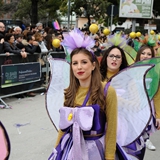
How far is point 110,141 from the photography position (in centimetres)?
219

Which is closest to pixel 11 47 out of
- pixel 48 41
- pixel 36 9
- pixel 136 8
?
pixel 48 41

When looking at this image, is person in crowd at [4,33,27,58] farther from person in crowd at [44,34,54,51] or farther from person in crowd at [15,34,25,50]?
person in crowd at [44,34,54,51]

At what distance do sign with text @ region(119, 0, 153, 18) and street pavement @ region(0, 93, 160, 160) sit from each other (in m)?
12.3

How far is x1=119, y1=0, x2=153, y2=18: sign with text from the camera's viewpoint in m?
17.8

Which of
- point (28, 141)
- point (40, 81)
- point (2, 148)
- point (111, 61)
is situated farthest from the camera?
point (40, 81)

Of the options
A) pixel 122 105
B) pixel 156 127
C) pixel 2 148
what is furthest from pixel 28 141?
pixel 2 148

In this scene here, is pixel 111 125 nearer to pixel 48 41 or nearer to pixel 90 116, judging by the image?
pixel 90 116

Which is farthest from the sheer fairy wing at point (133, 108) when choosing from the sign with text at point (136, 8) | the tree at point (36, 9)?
the tree at point (36, 9)

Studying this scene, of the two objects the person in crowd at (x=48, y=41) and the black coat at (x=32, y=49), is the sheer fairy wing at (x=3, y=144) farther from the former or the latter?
the person in crowd at (x=48, y=41)

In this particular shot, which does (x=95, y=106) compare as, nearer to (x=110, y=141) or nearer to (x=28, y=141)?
(x=110, y=141)

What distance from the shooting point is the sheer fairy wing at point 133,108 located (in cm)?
248

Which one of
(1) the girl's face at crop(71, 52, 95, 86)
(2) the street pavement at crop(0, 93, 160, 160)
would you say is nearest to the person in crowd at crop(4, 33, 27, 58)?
(2) the street pavement at crop(0, 93, 160, 160)

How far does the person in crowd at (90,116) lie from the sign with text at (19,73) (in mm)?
4359

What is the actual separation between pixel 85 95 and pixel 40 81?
5715mm
